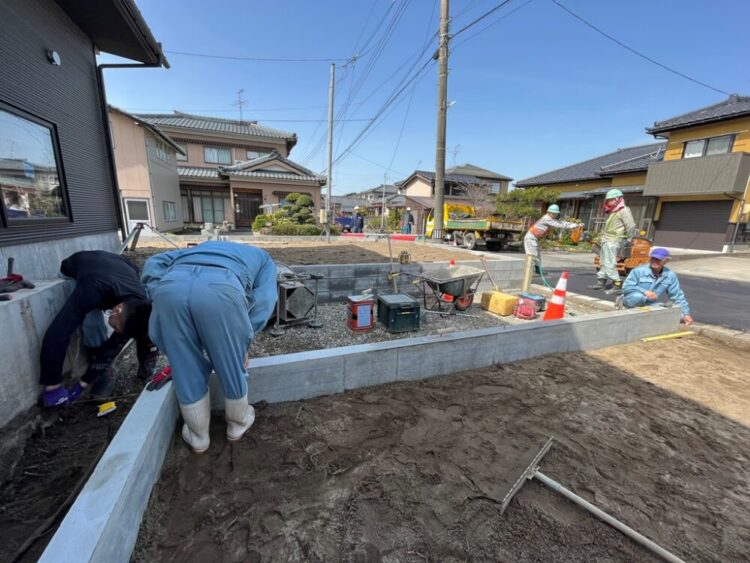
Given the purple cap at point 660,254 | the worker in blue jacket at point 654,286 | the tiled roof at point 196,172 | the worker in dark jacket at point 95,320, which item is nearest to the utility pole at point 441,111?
the worker in blue jacket at point 654,286

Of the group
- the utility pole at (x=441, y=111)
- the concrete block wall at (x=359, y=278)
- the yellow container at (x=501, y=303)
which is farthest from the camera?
the utility pole at (x=441, y=111)

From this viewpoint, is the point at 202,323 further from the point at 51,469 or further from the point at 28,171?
the point at 28,171

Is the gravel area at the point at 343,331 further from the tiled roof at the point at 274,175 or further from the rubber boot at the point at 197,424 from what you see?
the tiled roof at the point at 274,175

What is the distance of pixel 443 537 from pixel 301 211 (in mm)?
13617

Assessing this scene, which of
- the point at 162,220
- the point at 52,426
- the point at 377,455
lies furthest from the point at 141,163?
the point at 377,455

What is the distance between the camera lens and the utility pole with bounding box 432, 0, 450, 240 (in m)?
10.8

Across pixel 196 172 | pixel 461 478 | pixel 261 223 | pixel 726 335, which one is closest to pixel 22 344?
pixel 461 478

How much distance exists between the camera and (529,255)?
5.66 m

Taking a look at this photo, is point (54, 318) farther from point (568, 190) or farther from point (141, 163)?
point (568, 190)

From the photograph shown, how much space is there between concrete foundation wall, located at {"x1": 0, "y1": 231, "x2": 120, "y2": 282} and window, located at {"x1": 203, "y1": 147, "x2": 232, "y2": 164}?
17.4 metres

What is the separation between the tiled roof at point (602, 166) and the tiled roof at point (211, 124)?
16600 millimetres

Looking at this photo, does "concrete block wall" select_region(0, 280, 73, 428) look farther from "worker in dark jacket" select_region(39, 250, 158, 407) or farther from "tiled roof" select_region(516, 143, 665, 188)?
"tiled roof" select_region(516, 143, 665, 188)

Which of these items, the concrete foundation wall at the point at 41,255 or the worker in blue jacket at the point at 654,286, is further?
the worker in blue jacket at the point at 654,286

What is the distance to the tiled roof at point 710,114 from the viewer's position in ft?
41.5
